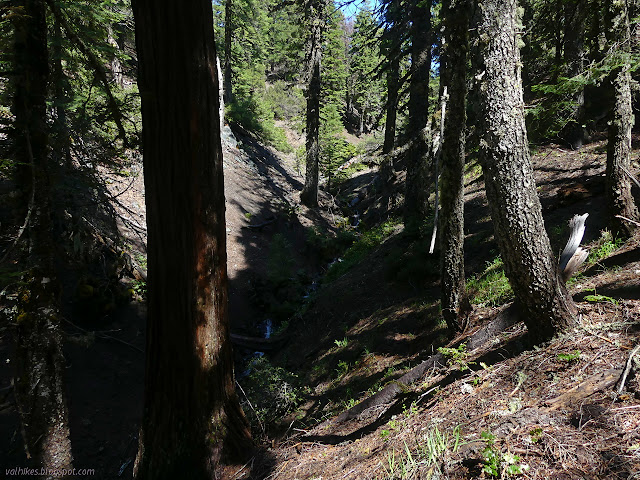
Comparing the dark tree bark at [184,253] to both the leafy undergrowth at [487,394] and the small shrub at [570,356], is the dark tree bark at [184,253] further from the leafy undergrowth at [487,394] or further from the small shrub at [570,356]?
the small shrub at [570,356]

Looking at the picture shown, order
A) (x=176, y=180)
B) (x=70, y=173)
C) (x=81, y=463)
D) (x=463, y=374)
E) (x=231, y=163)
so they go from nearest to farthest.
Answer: (x=176, y=180) → (x=463, y=374) → (x=70, y=173) → (x=81, y=463) → (x=231, y=163)

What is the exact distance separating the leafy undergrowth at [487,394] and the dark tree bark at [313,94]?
12895mm

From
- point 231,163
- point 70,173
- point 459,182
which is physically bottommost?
point 459,182

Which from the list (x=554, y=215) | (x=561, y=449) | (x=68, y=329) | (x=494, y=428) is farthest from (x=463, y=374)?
(x=68, y=329)

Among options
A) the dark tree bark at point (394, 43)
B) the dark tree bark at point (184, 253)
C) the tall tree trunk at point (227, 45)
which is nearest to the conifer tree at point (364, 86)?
the tall tree trunk at point (227, 45)

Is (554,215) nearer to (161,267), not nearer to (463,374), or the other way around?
(463,374)

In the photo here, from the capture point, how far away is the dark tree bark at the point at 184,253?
3.10 meters

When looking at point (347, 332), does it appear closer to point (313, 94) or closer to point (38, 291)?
point (38, 291)

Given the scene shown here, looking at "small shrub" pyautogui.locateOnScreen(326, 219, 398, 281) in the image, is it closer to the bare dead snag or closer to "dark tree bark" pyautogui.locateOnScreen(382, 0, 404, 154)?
"dark tree bark" pyautogui.locateOnScreen(382, 0, 404, 154)

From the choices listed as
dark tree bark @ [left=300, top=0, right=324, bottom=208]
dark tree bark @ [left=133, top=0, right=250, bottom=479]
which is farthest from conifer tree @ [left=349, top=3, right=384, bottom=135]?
dark tree bark @ [left=133, top=0, right=250, bottom=479]

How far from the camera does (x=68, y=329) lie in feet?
29.3

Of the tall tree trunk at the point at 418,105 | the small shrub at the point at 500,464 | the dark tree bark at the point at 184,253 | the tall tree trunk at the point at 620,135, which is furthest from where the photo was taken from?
the tall tree trunk at the point at 418,105

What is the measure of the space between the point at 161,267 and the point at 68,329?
739 centimetres

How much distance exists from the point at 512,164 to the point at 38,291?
198 inches
